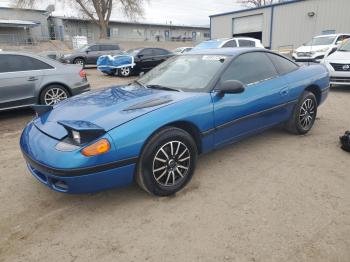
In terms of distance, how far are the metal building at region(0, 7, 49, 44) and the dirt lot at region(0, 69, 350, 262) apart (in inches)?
1522

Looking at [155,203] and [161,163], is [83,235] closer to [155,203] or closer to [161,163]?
[155,203]

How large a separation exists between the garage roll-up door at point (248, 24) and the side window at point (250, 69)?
24.7 metres

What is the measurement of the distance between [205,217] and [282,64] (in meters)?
2.81

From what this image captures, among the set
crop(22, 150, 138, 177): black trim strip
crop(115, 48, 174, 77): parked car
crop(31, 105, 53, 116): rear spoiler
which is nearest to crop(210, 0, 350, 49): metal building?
crop(115, 48, 174, 77): parked car

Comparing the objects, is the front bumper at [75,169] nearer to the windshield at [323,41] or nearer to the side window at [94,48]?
the windshield at [323,41]

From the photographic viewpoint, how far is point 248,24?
28.0 m

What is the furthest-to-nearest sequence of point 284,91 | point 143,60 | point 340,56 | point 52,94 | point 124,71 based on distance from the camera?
point 143,60
point 124,71
point 340,56
point 52,94
point 284,91

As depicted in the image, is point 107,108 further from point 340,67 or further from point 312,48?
point 312,48

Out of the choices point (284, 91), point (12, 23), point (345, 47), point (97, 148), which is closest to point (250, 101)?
point (284, 91)

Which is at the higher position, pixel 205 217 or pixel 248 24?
pixel 248 24

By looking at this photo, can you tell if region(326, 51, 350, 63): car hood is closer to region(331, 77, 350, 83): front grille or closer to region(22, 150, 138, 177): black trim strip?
region(331, 77, 350, 83): front grille

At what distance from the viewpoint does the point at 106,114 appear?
9.73 feet

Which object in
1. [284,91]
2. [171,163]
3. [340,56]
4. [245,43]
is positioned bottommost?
[171,163]

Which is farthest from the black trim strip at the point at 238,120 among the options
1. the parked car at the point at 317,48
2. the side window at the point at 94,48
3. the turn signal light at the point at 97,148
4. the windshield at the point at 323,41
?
the side window at the point at 94,48
